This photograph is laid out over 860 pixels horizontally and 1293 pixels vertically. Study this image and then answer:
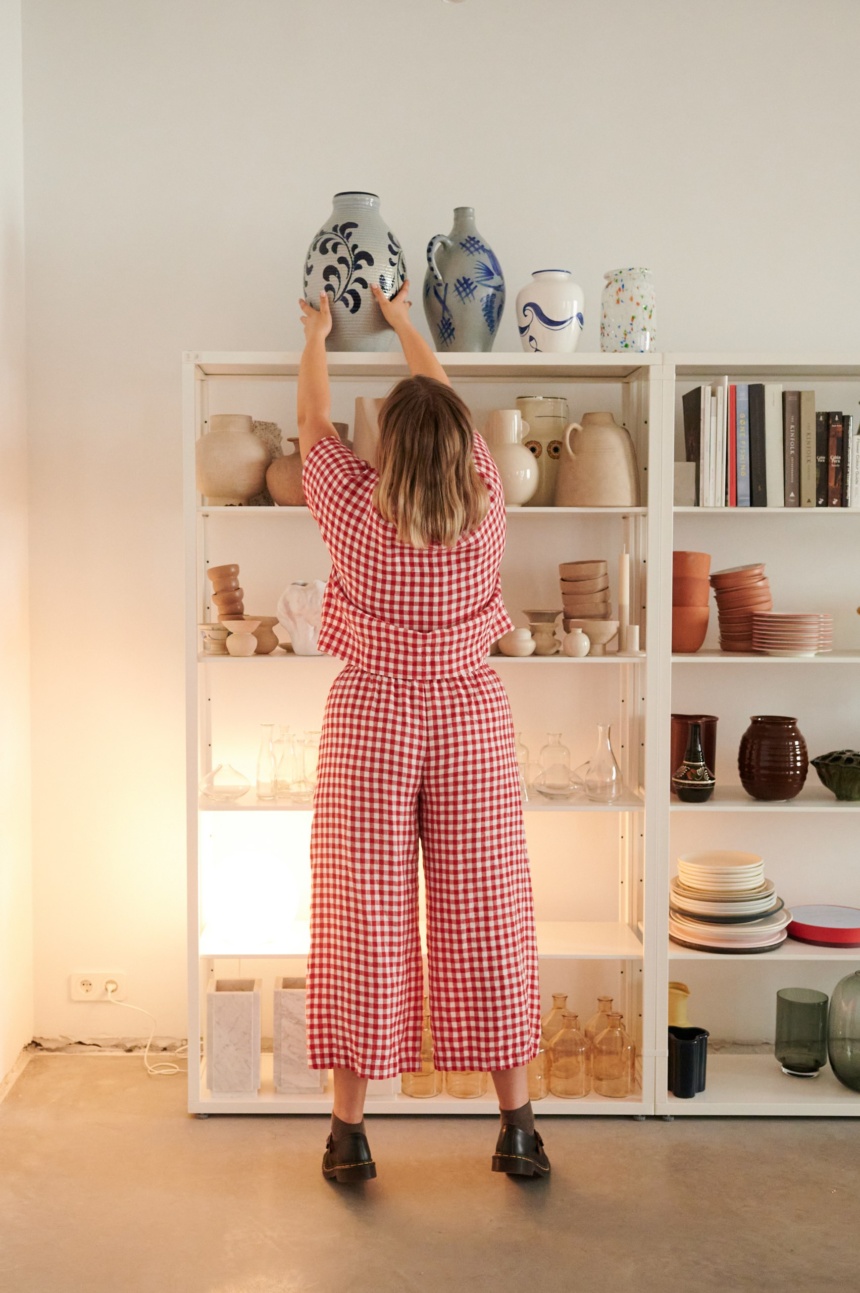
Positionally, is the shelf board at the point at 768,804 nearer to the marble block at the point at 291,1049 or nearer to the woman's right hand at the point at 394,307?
the marble block at the point at 291,1049

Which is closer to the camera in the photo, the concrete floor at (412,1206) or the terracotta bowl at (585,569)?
the concrete floor at (412,1206)

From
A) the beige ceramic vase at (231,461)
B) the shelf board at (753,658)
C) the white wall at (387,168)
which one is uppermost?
the white wall at (387,168)

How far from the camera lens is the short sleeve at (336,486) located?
229cm

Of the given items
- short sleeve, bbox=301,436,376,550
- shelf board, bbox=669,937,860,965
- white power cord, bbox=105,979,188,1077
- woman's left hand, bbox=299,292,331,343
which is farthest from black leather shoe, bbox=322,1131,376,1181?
woman's left hand, bbox=299,292,331,343

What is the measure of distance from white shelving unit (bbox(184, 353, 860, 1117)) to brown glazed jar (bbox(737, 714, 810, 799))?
0.18ft

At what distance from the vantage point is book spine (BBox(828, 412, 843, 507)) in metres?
2.78

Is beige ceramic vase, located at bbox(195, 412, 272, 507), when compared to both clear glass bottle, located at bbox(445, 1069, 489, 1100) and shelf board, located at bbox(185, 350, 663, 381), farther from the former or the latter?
clear glass bottle, located at bbox(445, 1069, 489, 1100)

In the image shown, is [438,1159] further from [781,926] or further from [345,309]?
[345,309]

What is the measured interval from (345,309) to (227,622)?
30.6 inches

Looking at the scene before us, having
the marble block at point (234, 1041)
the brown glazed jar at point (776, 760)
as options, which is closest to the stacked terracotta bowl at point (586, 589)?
the brown glazed jar at point (776, 760)

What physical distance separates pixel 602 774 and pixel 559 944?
0.45 meters

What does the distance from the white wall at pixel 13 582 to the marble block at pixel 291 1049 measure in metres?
0.71

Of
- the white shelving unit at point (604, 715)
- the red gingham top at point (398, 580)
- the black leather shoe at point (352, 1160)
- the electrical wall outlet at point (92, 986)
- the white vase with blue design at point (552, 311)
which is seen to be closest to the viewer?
the red gingham top at point (398, 580)

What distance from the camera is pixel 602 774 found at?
2.77 meters
